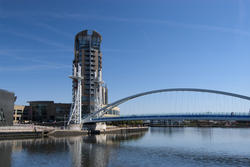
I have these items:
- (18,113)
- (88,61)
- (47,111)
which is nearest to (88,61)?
(88,61)

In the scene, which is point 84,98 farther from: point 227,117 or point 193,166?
point 193,166

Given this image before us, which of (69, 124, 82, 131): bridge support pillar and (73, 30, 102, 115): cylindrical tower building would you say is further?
(73, 30, 102, 115): cylindrical tower building

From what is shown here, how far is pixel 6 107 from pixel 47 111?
5029 cm

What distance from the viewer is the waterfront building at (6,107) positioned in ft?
239

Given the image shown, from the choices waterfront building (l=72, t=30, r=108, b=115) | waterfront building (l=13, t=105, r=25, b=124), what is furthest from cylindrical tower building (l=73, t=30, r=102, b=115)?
waterfront building (l=13, t=105, r=25, b=124)

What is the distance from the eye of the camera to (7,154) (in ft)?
134

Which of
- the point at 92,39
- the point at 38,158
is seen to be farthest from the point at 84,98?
the point at 38,158

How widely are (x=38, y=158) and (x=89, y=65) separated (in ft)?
303

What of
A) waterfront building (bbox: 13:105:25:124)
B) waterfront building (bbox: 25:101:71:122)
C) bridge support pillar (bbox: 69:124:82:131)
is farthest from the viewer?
waterfront building (bbox: 25:101:71:122)

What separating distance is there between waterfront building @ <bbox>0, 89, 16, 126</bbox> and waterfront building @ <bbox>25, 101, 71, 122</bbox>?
149 feet

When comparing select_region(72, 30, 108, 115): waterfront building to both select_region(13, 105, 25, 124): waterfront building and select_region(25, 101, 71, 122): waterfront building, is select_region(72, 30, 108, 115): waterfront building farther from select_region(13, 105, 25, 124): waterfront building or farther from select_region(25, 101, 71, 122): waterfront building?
select_region(13, 105, 25, 124): waterfront building

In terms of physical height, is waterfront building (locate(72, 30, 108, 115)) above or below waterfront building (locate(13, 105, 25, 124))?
above

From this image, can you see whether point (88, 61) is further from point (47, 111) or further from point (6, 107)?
point (6, 107)

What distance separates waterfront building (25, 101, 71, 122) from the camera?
4824 inches
